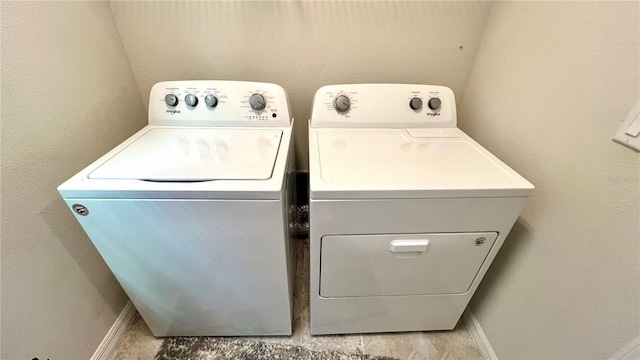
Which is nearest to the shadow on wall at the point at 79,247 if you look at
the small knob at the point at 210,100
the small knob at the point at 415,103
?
the small knob at the point at 210,100

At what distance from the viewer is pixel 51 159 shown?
0.87 m

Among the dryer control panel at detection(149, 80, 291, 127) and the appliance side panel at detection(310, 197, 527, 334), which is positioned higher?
the dryer control panel at detection(149, 80, 291, 127)

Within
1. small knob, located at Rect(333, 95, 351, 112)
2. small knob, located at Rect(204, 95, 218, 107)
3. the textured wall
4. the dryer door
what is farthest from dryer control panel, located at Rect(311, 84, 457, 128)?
the dryer door

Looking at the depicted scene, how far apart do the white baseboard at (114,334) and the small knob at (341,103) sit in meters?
1.38

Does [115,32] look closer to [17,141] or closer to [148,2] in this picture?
[148,2]

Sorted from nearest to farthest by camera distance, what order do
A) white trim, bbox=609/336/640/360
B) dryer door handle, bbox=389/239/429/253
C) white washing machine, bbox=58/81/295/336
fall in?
1. white trim, bbox=609/336/640/360
2. white washing machine, bbox=58/81/295/336
3. dryer door handle, bbox=389/239/429/253

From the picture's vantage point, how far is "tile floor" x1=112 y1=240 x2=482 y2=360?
3.90 ft

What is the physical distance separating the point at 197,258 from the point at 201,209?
0.23 meters

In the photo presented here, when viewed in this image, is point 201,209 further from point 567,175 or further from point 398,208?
point 567,175

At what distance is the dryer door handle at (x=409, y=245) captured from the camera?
86 centimetres

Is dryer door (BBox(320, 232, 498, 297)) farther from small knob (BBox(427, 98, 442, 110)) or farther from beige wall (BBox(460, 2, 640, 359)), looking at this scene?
small knob (BBox(427, 98, 442, 110))

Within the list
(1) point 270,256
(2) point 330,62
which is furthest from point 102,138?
(2) point 330,62

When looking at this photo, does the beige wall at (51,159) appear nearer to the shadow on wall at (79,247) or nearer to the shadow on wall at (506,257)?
the shadow on wall at (79,247)

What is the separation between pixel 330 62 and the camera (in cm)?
126
